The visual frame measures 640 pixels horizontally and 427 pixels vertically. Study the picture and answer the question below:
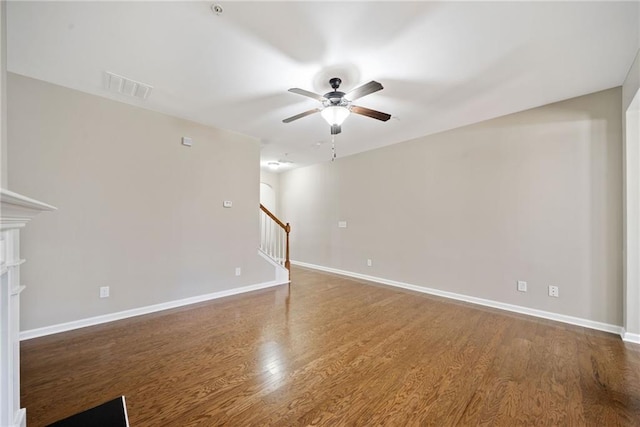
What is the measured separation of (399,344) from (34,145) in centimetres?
415

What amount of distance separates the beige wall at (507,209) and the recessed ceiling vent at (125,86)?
12.3ft

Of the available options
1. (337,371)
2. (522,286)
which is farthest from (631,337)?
(337,371)

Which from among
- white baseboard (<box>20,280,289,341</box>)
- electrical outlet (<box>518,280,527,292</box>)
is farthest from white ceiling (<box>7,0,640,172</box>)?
white baseboard (<box>20,280,289,341</box>)

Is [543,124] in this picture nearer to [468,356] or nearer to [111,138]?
[468,356]

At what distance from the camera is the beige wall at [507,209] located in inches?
113

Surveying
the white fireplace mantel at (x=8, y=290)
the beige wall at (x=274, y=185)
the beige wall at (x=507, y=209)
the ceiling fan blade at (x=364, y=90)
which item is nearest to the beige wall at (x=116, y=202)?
the white fireplace mantel at (x=8, y=290)

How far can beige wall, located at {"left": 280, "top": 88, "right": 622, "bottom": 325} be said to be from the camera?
2.88m

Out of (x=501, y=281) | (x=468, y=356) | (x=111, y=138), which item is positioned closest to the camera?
(x=468, y=356)

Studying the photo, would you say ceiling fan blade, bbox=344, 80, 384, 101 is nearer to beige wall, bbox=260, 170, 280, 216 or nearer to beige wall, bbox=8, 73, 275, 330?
beige wall, bbox=8, 73, 275, 330

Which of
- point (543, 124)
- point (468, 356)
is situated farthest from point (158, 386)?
point (543, 124)

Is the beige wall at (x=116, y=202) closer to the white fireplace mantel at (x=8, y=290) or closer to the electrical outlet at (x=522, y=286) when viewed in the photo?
the white fireplace mantel at (x=8, y=290)

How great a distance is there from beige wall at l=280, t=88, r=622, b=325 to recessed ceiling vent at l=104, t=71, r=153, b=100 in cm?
376

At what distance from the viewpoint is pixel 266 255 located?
4.63 metres

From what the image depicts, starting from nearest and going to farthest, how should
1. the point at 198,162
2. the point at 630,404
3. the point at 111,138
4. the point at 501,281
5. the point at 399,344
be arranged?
1. the point at 630,404
2. the point at 399,344
3. the point at 111,138
4. the point at 501,281
5. the point at 198,162
